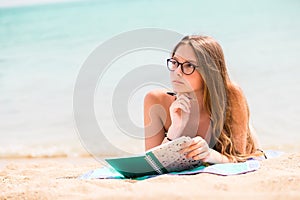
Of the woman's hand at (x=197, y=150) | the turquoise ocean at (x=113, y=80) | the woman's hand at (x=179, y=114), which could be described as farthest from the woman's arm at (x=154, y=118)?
Result: the turquoise ocean at (x=113, y=80)

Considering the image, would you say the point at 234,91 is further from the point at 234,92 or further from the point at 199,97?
the point at 199,97

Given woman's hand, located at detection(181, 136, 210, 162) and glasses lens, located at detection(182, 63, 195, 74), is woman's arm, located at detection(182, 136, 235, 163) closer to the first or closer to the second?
woman's hand, located at detection(181, 136, 210, 162)

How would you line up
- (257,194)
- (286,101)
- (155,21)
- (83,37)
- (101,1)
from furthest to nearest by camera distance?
(101,1) → (155,21) → (83,37) → (286,101) → (257,194)

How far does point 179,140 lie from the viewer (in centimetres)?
270

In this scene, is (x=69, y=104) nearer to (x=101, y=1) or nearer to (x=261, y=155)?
(x=261, y=155)

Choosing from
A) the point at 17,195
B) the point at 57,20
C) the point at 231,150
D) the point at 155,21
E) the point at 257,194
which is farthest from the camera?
the point at 57,20

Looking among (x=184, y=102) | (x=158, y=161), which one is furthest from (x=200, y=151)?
(x=184, y=102)

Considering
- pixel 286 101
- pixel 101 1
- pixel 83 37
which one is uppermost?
pixel 101 1

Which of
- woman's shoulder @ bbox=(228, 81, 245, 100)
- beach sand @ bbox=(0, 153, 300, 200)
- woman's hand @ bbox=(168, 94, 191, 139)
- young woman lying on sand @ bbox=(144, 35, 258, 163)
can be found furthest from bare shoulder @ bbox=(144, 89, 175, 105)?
beach sand @ bbox=(0, 153, 300, 200)

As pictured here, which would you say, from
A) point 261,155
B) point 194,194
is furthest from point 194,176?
point 261,155

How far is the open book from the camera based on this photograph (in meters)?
2.70

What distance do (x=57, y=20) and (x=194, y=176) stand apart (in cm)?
1442

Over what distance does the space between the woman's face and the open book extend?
439 mm

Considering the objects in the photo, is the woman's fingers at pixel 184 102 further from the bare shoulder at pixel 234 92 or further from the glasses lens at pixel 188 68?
the bare shoulder at pixel 234 92
